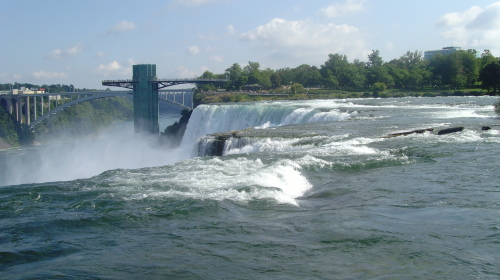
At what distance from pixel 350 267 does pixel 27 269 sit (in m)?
4.41

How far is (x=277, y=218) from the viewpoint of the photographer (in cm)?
812

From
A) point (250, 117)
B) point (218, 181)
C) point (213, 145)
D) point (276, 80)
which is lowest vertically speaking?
point (218, 181)

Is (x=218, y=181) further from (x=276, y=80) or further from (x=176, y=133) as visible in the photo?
(x=276, y=80)

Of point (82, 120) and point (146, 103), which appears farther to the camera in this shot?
point (82, 120)

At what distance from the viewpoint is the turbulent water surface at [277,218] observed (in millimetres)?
6051

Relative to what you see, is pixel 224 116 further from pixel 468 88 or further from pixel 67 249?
pixel 468 88

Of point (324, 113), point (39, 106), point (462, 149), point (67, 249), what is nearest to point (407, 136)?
point (462, 149)

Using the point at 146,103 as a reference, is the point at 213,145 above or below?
below

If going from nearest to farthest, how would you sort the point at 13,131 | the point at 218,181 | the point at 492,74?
1. the point at 218,181
2. the point at 492,74
3. the point at 13,131

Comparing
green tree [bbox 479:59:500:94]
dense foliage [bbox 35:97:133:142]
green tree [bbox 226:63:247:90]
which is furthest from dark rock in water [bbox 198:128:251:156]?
green tree [bbox 226:63:247:90]

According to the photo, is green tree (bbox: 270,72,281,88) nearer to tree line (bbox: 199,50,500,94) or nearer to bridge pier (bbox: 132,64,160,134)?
tree line (bbox: 199,50,500,94)

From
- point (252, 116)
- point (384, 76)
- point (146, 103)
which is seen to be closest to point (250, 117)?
point (252, 116)

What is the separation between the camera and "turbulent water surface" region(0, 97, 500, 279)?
605 centimetres

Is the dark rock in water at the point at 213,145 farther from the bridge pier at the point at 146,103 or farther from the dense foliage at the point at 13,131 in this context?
the dense foliage at the point at 13,131
